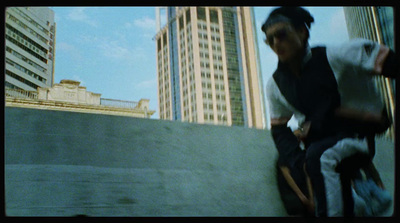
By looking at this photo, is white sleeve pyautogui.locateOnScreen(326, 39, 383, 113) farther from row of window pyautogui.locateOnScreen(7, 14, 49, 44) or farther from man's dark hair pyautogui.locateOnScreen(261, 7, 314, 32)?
row of window pyautogui.locateOnScreen(7, 14, 49, 44)

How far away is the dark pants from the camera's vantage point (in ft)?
3.08

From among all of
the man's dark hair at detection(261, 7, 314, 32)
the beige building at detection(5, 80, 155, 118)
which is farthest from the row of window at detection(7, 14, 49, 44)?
the man's dark hair at detection(261, 7, 314, 32)

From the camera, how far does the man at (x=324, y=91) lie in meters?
0.94

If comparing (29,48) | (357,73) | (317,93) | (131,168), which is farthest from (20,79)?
(357,73)

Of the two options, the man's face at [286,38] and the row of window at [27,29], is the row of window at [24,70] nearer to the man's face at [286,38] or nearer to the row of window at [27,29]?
the row of window at [27,29]

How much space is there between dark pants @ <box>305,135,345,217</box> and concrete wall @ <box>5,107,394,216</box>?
0.46 meters

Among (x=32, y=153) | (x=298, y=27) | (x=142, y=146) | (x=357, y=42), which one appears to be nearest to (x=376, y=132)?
(x=357, y=42)

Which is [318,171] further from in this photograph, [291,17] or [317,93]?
[291,17]

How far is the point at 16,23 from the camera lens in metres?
1.36

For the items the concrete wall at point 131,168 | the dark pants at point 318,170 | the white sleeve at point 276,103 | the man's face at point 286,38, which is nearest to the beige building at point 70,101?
the concrete wall at point 131,168

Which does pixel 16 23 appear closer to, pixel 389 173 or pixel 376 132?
pixel 376 132

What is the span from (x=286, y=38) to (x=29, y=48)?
1.17 m

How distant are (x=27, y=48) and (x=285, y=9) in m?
1.14

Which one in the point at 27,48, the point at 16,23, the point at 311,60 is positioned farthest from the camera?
the point at 27,48
